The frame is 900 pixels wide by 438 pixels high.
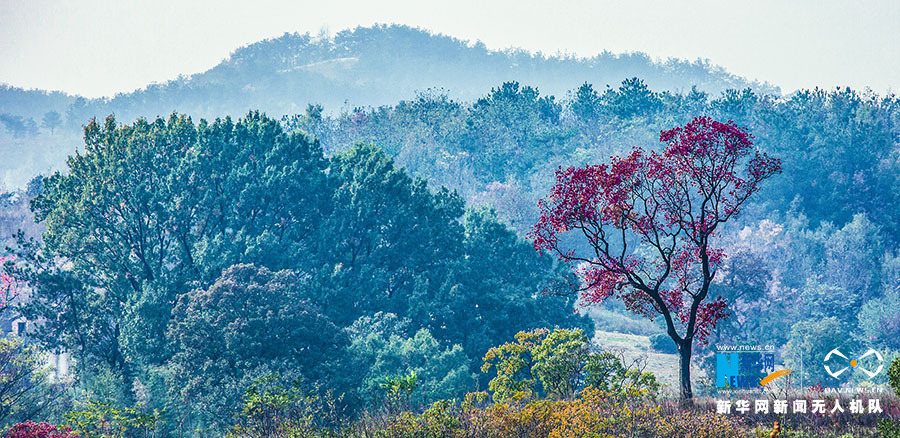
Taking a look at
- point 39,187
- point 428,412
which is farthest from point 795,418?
point 39,187

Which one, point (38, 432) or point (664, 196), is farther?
point (664, 196)

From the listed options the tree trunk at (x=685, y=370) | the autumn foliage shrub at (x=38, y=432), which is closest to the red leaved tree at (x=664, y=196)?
the tree trunk at (x=685, y=370)

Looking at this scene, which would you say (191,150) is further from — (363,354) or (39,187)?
(39,187)

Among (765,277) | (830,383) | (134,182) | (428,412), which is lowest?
(830,383)

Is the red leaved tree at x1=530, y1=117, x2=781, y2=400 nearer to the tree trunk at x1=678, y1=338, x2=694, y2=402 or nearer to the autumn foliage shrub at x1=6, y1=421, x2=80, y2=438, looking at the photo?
the tree trunk at x1=678, y1=338, x2=694, y2=402

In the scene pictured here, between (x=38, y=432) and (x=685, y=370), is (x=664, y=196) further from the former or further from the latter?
(x=38, y=432)

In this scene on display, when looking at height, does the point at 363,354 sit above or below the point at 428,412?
below

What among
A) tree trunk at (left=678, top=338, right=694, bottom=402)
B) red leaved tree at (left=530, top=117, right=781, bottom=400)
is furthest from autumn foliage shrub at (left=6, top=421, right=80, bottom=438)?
tree trunk at (left=678, top=338, right=694, bottom=402)

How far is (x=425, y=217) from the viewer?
4322cm

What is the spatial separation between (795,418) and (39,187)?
76205 mm

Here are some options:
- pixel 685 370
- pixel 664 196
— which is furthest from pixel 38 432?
pixel 664 196

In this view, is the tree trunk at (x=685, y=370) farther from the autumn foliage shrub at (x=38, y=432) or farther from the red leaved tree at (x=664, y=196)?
the autumn foliage shrub at (x=38, y=432)

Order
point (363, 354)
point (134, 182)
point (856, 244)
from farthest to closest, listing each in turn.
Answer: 1. point (856, 244)
2. point (134, 182)
3. point (363, 354)

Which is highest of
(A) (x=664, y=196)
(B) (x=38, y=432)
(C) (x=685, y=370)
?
(A) (x=664, y=196)
